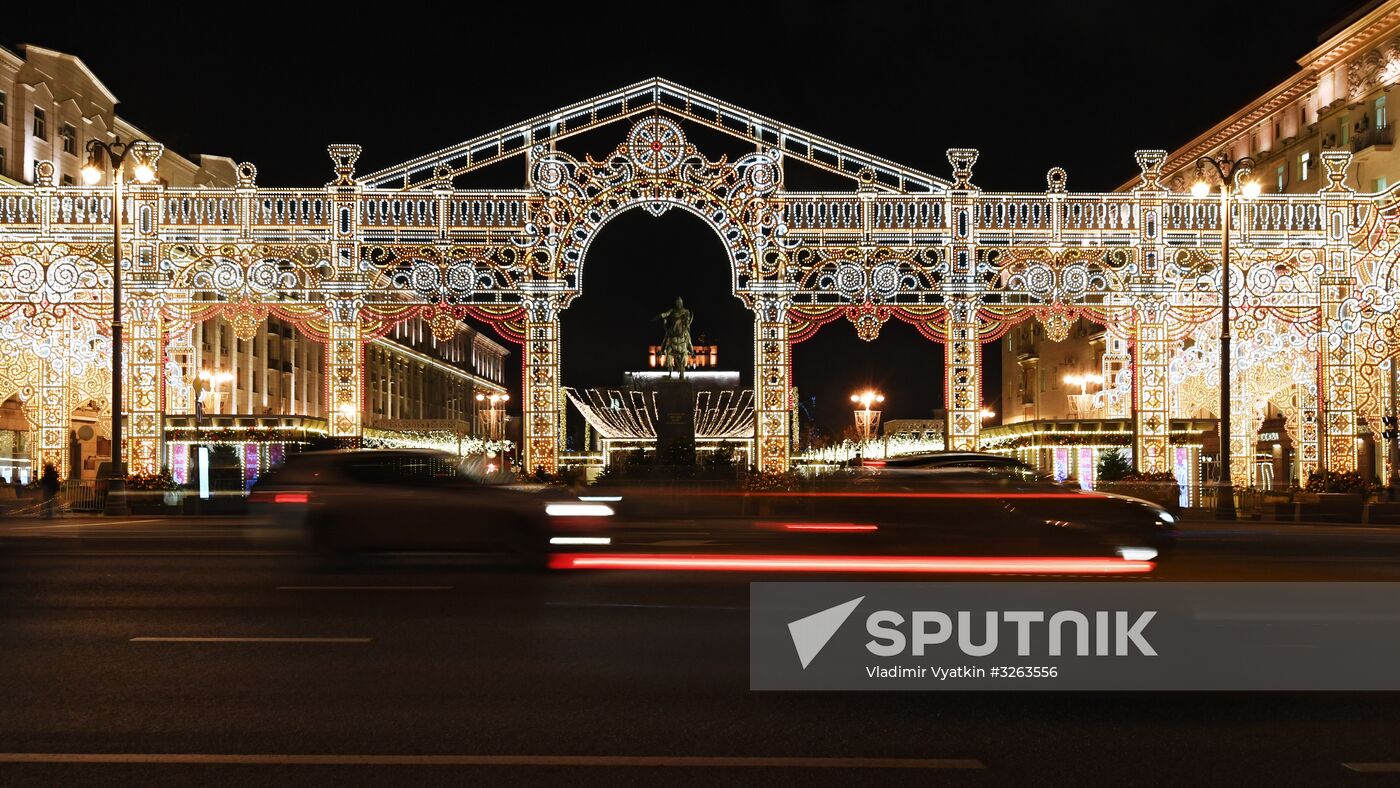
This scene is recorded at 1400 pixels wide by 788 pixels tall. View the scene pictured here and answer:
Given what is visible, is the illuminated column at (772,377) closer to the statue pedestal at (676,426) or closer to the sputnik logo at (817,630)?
the statue pedestal at (676,426)

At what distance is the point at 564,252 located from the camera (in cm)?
4088

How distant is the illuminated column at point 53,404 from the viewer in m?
40.9

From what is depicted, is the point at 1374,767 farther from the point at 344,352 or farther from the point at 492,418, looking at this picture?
the point at 492,418

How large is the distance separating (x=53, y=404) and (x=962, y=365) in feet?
92.5

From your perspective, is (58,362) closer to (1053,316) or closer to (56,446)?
(56,446)

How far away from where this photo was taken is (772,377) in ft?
135

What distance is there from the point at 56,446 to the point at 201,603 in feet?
104

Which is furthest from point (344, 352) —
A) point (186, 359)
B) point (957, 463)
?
point (957, 463)

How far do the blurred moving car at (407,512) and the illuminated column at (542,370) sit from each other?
2408cm

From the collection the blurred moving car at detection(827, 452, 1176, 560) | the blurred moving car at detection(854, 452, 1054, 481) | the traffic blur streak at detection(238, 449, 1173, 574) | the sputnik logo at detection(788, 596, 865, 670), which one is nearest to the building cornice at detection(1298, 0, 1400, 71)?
the blurred moving car at detection(854, 452, 1054, 481)

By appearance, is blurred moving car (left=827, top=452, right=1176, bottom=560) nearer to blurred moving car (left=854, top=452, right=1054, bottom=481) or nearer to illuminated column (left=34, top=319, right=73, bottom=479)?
blurred moving car (left=854, top=452, right=1054, bottom=481)

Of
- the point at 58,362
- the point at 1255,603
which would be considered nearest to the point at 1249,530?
the point at 1255,603

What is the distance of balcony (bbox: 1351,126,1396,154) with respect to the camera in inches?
2162

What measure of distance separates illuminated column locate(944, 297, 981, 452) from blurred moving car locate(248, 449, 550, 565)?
2620 cm
